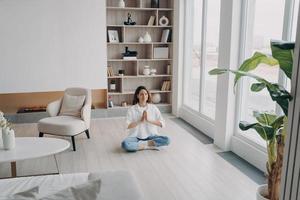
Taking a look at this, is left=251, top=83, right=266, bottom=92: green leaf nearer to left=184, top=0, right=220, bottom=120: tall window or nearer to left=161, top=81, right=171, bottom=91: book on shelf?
left=184, top=0, right=220, bottom=120: tall window

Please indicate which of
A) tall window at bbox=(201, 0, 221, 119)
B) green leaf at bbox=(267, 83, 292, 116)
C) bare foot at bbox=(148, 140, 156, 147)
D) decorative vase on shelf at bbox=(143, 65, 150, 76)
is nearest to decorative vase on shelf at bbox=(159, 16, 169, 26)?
decorative vase on shelf at bbox=(143, 65, 150, 76)

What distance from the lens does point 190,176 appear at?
331 cm

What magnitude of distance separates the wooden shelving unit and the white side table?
2668 millimetres

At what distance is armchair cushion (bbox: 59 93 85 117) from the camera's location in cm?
445

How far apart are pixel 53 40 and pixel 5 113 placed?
1530mm

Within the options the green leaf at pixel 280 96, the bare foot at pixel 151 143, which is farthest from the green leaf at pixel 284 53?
the bare foot at pixel 151 143

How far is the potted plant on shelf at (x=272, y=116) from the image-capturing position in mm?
1961

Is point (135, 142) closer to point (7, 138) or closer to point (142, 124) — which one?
point (142, 124)

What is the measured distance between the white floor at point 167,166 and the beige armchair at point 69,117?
0.28 meters

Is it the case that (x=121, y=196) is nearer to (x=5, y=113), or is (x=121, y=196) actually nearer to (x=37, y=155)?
(x=37, y=155)

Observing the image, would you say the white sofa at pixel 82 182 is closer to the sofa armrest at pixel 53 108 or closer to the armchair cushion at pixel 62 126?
the armchair cushion at pixel 62 126

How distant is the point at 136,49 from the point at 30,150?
139 inches

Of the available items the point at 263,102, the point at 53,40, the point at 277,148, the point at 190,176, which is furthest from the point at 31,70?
the point at 277,148

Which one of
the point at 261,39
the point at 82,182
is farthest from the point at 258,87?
the point at 261,39
